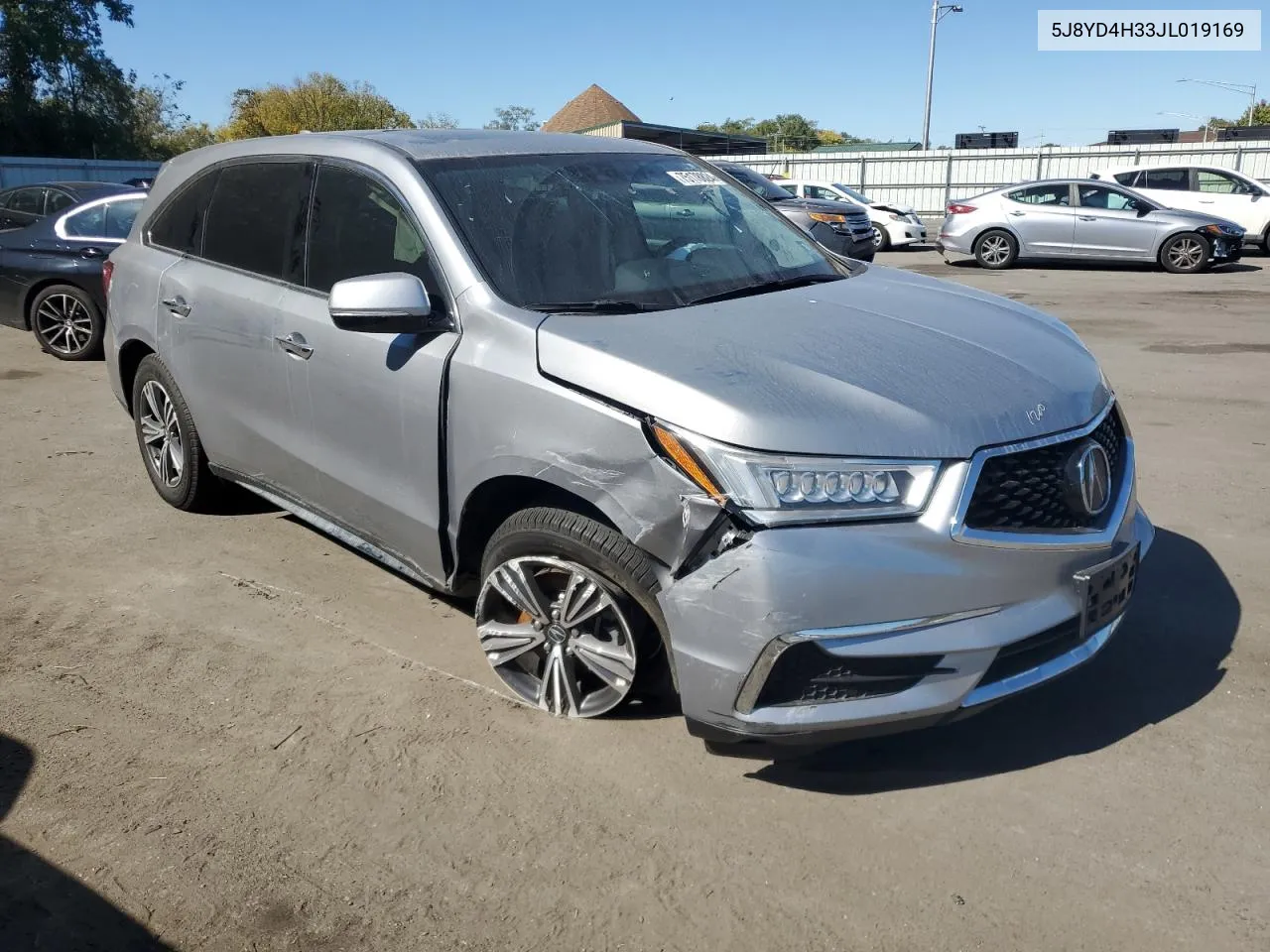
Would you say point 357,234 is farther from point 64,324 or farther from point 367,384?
point 64,324

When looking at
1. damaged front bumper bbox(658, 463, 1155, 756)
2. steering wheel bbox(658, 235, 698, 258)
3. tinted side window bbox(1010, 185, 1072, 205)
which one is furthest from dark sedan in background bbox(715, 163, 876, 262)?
damaged front bumper bbox(658, 463, 1155, 756)

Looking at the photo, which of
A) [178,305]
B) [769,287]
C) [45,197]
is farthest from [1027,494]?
[45,197]

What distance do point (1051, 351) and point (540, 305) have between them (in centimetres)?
162

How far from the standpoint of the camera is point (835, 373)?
2.99 metres

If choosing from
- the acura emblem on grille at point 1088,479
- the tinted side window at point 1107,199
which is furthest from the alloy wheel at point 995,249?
the acura emblem on grille at point 1088,479

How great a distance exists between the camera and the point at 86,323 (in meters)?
9.93

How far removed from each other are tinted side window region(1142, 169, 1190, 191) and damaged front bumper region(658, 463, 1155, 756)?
62.6ft

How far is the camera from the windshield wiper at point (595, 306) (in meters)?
3.43

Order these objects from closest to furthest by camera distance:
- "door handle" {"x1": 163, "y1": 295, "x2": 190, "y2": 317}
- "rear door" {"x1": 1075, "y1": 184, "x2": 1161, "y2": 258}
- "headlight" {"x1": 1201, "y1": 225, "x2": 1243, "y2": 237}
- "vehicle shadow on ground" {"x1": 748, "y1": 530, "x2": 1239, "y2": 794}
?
"vehicle shadow on ground" {"x1": 748, "y1": 530, "x2": 1239, "y2": 794} → "door handle" {"x1": 163, "y1": 295, "x2": 190, "y2": 317} → "headlight" {"x1": 1201, "y1": 225, "x2": 1243, "y2": 237} → "rear door" {"x1": 1075, "y1": 184, "x2": 1161, "y2": 258}

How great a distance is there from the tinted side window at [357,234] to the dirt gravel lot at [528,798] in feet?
4.50

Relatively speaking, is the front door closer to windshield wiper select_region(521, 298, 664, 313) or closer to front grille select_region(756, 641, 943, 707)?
windshield wiper select_region(521, 298, 664, 313)

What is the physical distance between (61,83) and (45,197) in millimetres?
40301

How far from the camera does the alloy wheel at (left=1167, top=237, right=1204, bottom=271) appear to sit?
17.2 metres

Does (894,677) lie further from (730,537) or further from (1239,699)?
(1239,699)
